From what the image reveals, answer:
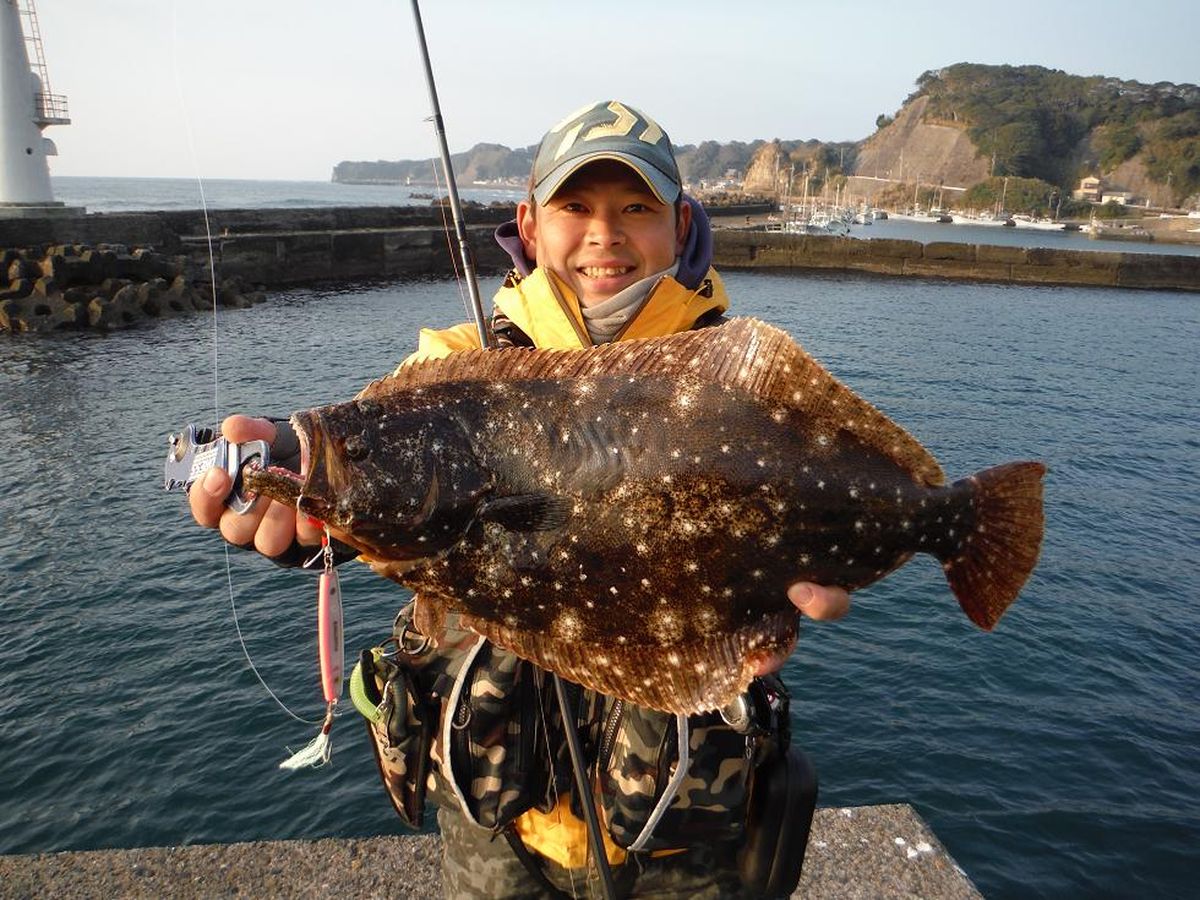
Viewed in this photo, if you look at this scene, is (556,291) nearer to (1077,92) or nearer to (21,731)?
(21,731)

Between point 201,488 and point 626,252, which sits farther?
point 626,252

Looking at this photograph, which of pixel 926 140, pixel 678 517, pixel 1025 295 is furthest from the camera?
pixel 926 140

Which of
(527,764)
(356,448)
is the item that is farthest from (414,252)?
(356,448)

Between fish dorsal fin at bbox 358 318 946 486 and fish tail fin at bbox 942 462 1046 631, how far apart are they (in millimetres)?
223

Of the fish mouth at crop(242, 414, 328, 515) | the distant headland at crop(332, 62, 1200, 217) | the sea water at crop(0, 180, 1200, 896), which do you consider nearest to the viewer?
the fish mouth at crop(242, 414, 328, 515)

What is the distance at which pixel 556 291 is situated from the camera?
2941 mm

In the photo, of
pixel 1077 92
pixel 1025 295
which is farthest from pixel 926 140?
pixel 1025 295

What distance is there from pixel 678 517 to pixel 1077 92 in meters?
249

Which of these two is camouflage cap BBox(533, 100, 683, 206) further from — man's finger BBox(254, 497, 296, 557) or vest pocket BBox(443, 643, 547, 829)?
vest pocket BBox(443, 643, 547, 829)

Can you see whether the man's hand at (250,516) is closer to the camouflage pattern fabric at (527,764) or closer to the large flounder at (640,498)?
the large flounder at (640,498)

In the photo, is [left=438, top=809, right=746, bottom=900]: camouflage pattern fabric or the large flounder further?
[left=438, top=809, right=746, bottom=900]: camouflage pattern fabric

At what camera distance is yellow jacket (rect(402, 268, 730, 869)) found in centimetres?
292

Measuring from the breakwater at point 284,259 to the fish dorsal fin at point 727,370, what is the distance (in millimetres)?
21576

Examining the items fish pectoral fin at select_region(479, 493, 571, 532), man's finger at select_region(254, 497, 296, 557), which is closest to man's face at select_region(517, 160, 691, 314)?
fish pectoral fin at select_region(479, 493, 571, 532)
